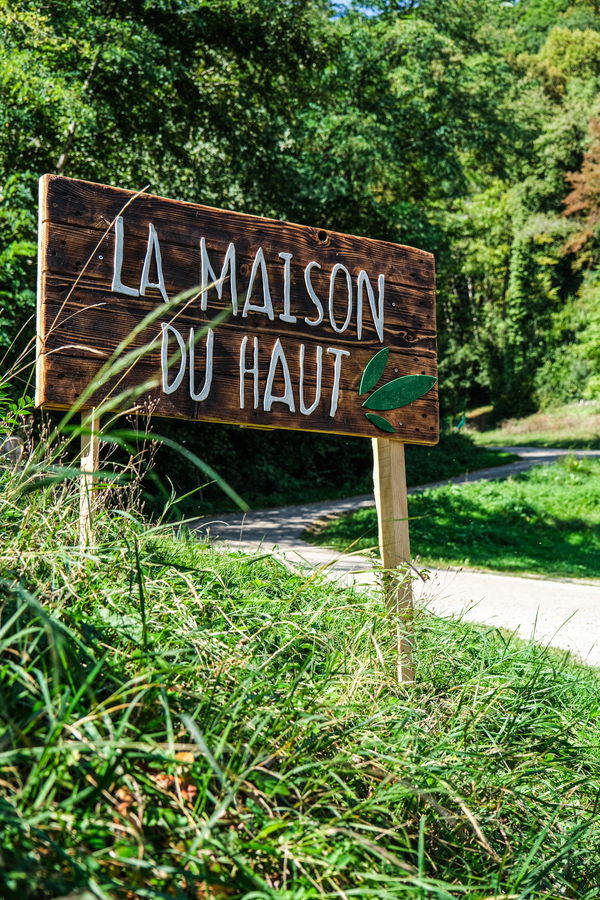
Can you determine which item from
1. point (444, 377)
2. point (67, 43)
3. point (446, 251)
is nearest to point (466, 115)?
point (446, 251)

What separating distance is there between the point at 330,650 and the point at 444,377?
102ft

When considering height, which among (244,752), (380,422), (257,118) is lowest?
(244,752)

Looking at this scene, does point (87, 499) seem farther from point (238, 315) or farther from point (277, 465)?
point (277, 465)

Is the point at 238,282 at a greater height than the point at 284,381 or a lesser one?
greater

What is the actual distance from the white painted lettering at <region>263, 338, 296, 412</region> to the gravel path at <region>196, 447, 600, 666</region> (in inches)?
20.6

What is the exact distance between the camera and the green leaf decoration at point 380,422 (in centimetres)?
310

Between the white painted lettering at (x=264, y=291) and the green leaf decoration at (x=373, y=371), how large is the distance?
497mm

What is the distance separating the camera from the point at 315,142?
499 inches

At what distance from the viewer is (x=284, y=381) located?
2.94 metres

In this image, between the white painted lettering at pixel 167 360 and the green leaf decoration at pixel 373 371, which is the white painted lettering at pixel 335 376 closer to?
the green leaf decoration at pixel 373 371

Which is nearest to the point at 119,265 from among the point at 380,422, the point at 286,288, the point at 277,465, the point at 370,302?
the point at 286,288

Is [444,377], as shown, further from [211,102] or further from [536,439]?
[211,102]

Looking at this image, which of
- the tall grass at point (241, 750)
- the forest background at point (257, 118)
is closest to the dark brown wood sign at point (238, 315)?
the tall grass at point (241, 750)

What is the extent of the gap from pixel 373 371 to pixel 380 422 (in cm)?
23
